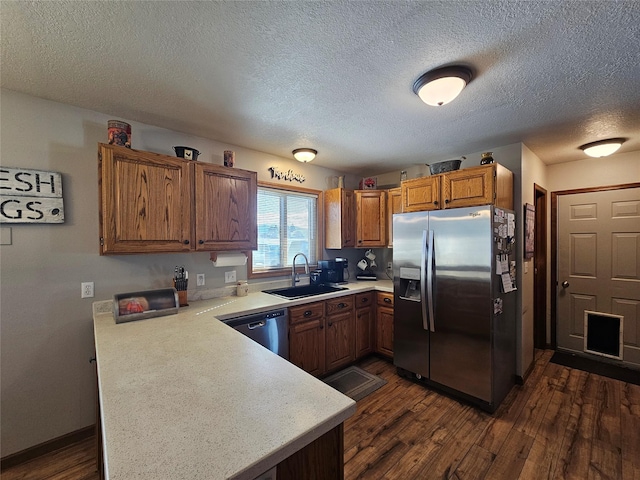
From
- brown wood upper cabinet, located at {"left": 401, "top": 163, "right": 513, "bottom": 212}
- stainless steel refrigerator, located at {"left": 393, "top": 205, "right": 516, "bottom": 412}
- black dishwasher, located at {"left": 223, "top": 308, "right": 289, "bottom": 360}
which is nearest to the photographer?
black dishwasher, located at {"left": 223, "top": 308, "right": 289, "bottom": 360}

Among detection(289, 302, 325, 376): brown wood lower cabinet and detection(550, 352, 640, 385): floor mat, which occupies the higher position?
detection(289, 302, 325, 376): brown wood lower cabinet

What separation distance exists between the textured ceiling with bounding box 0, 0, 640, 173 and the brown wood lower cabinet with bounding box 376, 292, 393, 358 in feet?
6.25

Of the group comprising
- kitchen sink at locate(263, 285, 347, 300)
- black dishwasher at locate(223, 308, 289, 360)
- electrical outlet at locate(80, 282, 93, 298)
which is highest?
electrical outlet at locate(80, 282, 93, 298)

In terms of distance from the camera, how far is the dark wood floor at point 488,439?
5.76 feet

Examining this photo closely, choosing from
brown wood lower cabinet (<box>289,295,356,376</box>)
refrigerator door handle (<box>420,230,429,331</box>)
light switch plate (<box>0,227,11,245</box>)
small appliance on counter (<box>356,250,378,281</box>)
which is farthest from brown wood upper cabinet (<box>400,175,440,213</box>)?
light switch plate (<box>0,227,11,245</box>)

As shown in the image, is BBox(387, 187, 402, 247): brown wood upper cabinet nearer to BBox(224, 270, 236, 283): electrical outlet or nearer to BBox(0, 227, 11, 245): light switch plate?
BBox(224, 270, 236, 283): electrical outlet

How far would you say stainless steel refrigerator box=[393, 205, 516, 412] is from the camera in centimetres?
233

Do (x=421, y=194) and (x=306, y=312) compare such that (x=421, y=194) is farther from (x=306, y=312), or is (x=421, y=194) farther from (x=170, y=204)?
(x=170, y=204)

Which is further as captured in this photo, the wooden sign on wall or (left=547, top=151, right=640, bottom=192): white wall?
(left=547, top=151, right=640, bottom=192): white wall

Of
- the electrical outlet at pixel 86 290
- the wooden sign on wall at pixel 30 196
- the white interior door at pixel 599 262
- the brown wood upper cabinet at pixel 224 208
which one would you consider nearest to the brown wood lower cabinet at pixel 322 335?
the brown wood upper cabinet at pixel 224 208

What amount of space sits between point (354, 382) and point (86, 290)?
253 cm

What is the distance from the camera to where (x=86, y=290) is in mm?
2082

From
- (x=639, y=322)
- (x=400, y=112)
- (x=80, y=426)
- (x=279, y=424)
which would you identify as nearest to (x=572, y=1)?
(x=400, y=112)

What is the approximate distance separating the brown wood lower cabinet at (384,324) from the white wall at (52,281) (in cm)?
256
